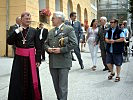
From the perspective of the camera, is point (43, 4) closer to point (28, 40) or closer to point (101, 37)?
point (101, 37)

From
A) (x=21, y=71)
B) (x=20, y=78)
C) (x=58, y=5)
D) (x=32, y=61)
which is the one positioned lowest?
(x=20, y=78)

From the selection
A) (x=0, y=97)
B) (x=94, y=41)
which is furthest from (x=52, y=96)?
(x=94, y=41)

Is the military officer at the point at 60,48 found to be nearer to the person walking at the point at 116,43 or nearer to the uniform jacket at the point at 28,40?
the uniform jacket at the point at 28,40

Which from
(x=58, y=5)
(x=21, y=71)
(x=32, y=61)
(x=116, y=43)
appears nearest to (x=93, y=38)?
(x=116, y=43)

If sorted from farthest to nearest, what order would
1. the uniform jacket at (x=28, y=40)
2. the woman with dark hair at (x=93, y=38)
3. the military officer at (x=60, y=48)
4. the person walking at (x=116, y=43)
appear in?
the woman with dark hair at (x=93, y=38) < the person walking at (x=116, y=43) < the military officer at (x=60, y=48) < the uniform jacket at (x=28, y=40)

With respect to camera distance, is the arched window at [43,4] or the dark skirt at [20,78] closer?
A: the dark skirt at [20,78]

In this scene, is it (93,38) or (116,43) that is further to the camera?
(93,38)

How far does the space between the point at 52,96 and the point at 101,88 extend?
1.48 m

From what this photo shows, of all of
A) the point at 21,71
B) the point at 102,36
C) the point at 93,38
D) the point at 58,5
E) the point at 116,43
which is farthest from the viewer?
the point at 58,5

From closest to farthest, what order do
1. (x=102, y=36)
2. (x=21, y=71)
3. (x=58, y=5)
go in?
(x=21, y=71) → (x=102, y=36) → (x=58, y=5)

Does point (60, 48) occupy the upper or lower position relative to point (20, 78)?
upper

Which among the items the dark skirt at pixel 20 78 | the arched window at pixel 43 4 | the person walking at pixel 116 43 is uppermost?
the arched window at pixel 43 4

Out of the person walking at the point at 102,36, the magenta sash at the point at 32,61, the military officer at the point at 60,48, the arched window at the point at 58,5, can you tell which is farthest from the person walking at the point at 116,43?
the arched window at the point at 58,5

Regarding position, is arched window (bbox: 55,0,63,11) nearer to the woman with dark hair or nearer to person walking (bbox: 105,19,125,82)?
the woman with dark hair
